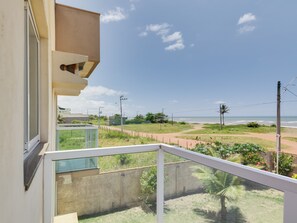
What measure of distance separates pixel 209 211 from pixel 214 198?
13 cm

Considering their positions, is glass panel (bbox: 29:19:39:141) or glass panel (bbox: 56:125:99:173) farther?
glass panel (bbox: 56:125:99:173)

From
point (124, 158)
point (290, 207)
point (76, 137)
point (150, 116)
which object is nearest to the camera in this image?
point (290, 207)

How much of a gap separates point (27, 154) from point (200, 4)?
50.5 ft

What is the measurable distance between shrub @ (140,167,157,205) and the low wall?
76 millimetres

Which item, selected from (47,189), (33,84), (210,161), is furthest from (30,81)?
(210,161)

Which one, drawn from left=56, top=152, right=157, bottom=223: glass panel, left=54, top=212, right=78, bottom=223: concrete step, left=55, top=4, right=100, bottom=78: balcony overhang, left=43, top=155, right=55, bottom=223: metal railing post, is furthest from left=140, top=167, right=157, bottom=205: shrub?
left=55, top=4, right=100, bottom=78: balcony overhang

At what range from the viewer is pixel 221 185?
5.01 feet

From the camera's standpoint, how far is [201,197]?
175 cm

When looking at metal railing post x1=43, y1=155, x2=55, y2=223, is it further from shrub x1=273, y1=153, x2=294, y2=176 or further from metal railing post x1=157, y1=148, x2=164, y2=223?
shrub x1=273, y1=153, x2=294, y2=176

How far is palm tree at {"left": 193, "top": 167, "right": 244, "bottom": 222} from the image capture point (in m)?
1.42

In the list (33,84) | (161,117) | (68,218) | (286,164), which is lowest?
(286,164)

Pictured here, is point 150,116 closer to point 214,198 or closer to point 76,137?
point 76,137
